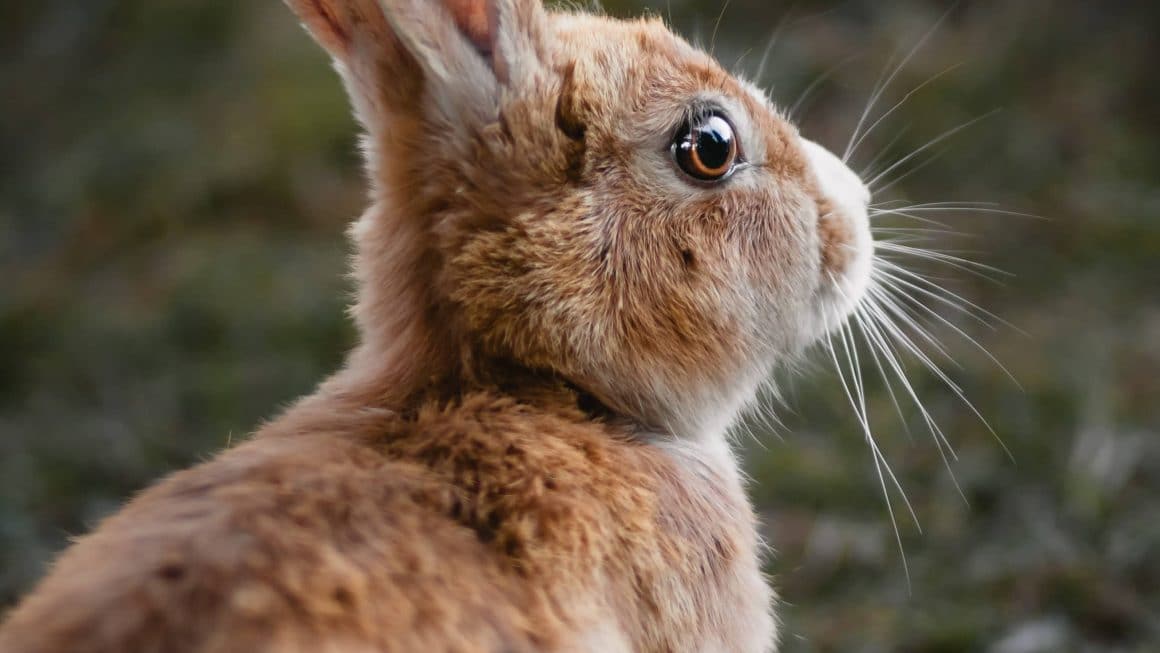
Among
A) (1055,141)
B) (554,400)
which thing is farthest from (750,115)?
(1055,141)

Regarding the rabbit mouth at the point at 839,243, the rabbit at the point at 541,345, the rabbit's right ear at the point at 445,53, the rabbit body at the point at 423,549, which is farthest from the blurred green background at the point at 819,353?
the rabbit's right ear at the point at 445,53

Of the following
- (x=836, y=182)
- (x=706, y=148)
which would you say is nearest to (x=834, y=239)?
(x=836, y=182)

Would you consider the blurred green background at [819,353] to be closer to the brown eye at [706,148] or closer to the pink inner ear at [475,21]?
the brown eye at [706,148]

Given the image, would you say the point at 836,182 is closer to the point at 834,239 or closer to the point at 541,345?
the point at 834,239

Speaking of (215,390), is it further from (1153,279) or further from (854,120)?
(1153,279)

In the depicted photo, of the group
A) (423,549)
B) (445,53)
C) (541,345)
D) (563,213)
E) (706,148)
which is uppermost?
(706,148)

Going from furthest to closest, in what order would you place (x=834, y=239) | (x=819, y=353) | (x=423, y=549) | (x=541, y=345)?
(x=819, y=353), (x=834, y=239), (x=541, y=345), (x=423, y=549)

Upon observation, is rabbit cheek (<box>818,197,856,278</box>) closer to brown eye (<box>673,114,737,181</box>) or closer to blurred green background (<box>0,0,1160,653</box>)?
brown eye (<box>673,114,737,181</box>)
